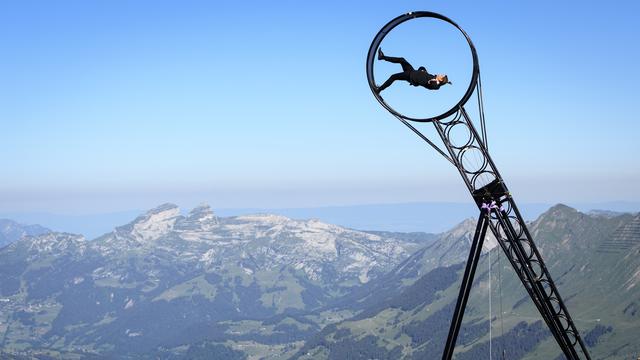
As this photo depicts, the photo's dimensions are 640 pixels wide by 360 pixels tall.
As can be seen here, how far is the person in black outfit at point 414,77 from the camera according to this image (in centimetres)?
2608

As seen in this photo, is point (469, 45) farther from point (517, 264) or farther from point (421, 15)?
point (517, 264)

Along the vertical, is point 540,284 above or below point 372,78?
below

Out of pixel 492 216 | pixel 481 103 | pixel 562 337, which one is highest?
pixel 481 103

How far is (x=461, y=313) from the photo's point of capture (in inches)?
1019

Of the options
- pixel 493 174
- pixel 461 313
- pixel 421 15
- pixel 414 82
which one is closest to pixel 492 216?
pixel 493 174

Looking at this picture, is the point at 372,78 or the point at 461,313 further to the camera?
the point at 372,78

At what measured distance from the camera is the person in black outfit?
2608 centimetres

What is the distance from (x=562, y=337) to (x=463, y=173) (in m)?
7.11

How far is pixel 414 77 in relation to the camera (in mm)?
27109

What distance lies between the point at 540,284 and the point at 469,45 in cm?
915

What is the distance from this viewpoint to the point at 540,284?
84.1 ft

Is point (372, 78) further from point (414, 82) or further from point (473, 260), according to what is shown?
point (473, 260)

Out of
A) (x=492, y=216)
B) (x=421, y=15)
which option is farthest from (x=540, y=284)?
(x=421, y=15)

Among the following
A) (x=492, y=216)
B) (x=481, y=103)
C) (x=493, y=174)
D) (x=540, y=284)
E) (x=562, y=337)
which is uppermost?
(x=481, y=103)
